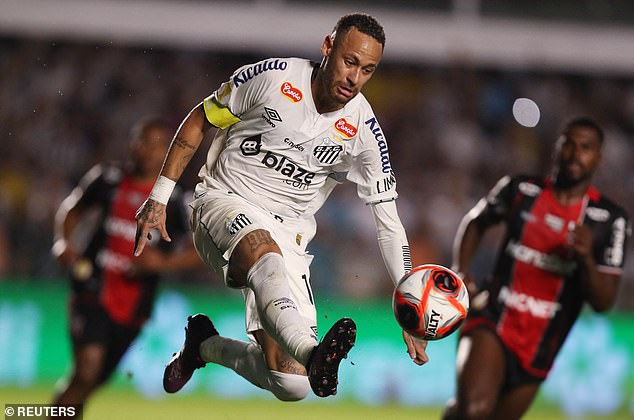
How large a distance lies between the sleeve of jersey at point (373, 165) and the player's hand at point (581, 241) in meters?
1.59

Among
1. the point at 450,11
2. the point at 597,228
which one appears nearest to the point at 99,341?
the point at 597,228

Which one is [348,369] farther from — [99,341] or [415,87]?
[415,87]

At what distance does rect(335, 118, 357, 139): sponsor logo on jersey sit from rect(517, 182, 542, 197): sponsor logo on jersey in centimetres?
204

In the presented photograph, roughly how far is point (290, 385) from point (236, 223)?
986 mm

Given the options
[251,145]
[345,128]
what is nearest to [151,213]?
[251,145]

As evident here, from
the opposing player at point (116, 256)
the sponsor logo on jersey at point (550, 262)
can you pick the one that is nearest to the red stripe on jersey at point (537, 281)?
the sponsor logo on jersey at point (550, 262)

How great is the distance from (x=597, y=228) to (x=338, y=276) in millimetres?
4785

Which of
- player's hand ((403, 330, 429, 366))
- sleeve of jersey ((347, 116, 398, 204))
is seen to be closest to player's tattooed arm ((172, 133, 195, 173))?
sleeve of jersey ((347, 116, 398, 204))

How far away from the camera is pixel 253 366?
20.8 feet

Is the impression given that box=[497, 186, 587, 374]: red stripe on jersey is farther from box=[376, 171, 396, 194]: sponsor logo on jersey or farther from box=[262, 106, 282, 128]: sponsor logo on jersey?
box=[262, 106, 282, 128]: sponsor logo on jersey

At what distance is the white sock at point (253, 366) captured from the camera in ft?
19.9

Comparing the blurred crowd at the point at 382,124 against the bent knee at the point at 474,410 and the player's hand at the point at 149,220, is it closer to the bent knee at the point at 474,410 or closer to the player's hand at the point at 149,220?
the bent knee at the point at 474,410

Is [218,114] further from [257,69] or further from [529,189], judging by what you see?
[529,189]

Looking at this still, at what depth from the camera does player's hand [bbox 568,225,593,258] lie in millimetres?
7125
